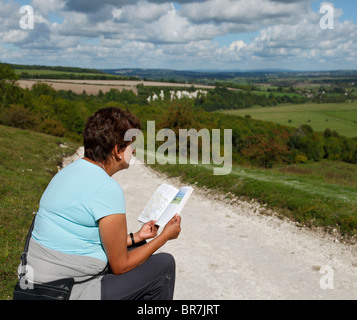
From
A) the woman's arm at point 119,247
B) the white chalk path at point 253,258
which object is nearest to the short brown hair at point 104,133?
the woman's arm at point 119,247

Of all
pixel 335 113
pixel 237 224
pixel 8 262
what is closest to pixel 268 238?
pixel 237 224

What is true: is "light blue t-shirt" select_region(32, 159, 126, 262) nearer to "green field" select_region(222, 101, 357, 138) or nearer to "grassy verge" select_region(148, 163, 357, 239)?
"grassy verge" select_region(148, 163, 357, 239)

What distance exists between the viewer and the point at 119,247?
9.03 ft

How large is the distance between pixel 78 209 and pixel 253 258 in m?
4.99

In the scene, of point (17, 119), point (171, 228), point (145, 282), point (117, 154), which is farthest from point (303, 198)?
point (17, 119)

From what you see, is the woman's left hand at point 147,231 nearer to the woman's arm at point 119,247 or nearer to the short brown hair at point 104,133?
the woman's arm at point 119,247

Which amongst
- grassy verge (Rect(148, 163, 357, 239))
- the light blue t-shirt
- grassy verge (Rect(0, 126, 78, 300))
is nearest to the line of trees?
grassy verge (Rect(0, 126, 78, 300))

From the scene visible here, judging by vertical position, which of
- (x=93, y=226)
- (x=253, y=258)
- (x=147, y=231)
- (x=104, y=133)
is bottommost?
(x=253, y=258)

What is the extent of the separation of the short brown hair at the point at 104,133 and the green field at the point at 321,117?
343 feet

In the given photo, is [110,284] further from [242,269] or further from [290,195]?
[290,195]

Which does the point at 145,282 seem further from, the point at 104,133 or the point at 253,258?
the point at 253,258

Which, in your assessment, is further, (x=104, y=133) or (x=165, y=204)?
(x=165, y=204)

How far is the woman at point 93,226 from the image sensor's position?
2.66 metres

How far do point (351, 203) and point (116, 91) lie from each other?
122 metres
